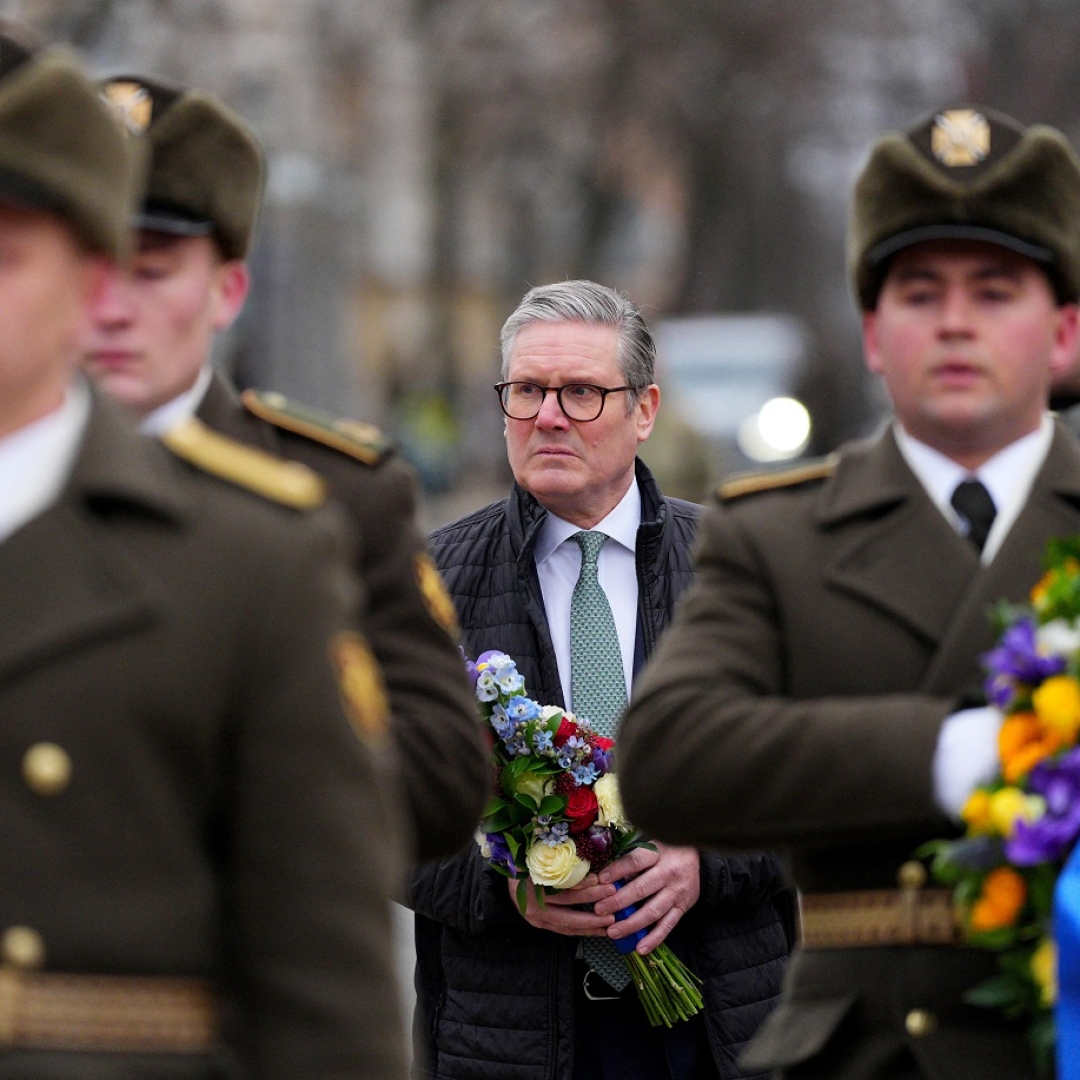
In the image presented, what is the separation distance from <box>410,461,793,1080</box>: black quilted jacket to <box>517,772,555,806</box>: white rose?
19 cm

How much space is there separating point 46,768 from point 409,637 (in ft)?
4.30

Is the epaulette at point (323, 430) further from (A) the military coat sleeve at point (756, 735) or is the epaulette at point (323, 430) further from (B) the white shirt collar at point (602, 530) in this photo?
(B) the white shirt collar at point (602, 530)

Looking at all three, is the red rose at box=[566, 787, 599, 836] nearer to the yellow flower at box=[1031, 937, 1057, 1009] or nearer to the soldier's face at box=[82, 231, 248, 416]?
the soldier's face at box=[82, 231, 248, 416]

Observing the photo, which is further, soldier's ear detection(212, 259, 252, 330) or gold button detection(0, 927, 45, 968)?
soldier's ear detection(212, 259, 252, 330)

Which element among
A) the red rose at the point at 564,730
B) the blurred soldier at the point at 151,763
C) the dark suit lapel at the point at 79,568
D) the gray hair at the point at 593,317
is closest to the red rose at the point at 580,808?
the red rose at the point at 564,730

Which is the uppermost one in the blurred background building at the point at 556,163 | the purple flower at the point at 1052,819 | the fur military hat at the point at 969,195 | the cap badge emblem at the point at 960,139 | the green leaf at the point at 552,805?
the blurred background building at the point at 556,163

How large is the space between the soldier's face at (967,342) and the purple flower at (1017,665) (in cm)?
39

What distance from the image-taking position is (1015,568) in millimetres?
3865

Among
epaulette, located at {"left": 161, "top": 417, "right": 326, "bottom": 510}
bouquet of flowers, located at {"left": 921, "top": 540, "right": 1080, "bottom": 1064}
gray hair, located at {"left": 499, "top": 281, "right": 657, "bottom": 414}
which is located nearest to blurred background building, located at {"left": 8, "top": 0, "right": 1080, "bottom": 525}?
gray hair, located at {"left": 499, "top": 281, "right": 657, "bottom": 414}

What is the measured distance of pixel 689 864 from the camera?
5.43 meters

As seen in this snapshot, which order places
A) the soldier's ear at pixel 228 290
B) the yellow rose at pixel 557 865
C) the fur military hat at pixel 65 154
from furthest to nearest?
the yellow rose at pixel 557 865
the soldier's ear at pixel 228 290
the fur military hat at pixel 65 154

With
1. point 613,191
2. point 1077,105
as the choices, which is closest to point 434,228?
point 613,191

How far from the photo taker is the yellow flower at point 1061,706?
11.5 ft

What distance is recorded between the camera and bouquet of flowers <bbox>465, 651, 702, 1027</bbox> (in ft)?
17.5
